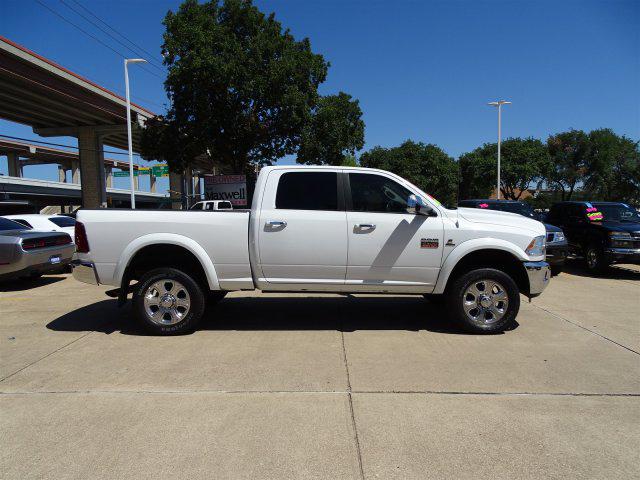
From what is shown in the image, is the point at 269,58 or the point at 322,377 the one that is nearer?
the point at 322,377

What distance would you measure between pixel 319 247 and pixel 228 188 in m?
21.3

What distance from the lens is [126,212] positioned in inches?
215

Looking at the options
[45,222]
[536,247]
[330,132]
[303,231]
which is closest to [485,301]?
[536,247]

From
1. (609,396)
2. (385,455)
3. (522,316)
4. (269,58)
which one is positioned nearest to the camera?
(385,455)

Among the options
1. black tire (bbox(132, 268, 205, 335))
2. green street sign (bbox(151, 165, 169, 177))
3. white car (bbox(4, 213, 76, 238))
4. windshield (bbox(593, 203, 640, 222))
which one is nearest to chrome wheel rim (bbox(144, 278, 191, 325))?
black tire (bbox(132, 268, 205, 335))

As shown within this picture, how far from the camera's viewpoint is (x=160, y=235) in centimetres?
543

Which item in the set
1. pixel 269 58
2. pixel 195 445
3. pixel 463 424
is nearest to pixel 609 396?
pixel 463 424

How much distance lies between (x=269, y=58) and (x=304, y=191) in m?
16.9

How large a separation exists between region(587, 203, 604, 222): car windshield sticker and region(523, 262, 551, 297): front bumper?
23.7 feet

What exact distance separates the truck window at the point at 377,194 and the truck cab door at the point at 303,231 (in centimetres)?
19

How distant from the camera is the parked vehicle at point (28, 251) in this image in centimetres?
863

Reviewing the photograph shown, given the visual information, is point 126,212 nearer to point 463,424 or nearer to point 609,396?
point 463,424

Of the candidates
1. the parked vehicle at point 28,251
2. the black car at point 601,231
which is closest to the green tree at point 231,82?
the parked vehicle at point 28,251

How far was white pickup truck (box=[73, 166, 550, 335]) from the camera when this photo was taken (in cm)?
543
